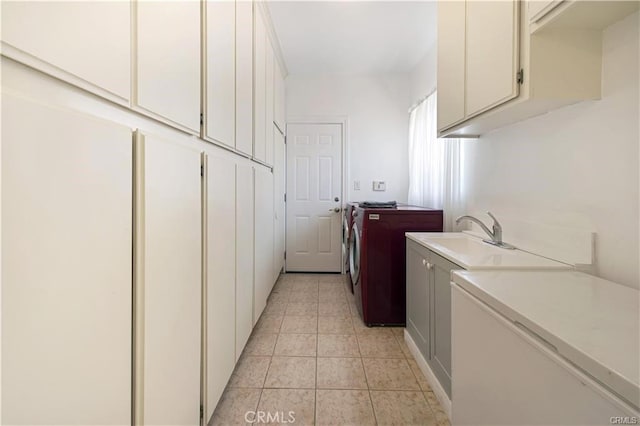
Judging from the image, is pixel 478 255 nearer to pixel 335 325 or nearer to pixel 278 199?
pixel 335 325

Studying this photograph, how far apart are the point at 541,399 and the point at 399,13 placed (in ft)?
9.33

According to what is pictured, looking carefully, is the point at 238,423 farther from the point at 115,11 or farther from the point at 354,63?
the point at 354,63

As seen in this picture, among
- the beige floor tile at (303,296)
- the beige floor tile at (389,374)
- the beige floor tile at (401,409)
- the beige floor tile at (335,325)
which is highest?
the beige floor tile at (303,296)

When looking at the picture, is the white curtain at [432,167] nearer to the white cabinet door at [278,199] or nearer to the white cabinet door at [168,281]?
the white cabinet door at [278,199]

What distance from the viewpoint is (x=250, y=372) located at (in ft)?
5.79

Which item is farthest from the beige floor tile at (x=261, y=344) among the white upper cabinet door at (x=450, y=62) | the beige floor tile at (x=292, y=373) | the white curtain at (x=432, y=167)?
the white upper cabinet door at (x=450, y=62)

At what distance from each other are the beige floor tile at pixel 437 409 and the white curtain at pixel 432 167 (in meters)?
1.31

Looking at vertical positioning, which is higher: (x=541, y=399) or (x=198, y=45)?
(x=198, y=45)

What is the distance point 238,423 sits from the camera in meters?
1.38

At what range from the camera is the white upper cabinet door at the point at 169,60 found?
78 cm

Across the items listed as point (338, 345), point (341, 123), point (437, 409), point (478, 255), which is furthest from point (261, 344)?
point (341, 123)

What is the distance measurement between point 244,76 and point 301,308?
2.07 m

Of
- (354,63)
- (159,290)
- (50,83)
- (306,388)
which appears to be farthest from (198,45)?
(354,63)

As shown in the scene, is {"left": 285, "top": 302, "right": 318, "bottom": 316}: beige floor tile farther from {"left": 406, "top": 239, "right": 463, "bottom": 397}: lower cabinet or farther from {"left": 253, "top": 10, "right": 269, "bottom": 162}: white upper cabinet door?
{"left": 253, "top": 10, "right": 269, "bottom": 162}: white upper cabinet door
